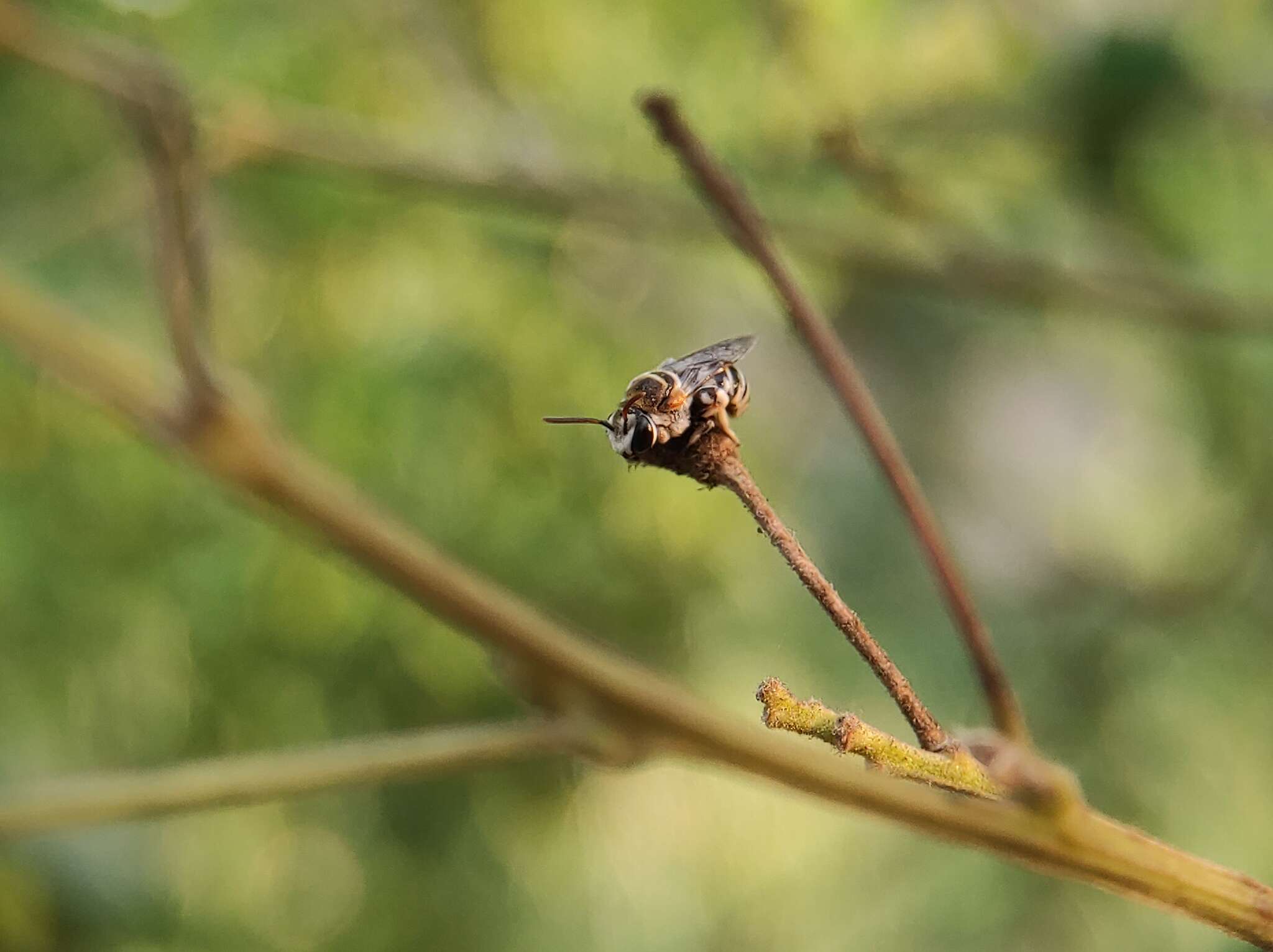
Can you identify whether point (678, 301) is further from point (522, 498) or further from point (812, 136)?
point (812, 136)

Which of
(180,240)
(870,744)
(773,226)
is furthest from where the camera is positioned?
(773,226)

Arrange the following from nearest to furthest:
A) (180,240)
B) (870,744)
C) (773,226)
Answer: (870,744) → (180,240) → (773,226)

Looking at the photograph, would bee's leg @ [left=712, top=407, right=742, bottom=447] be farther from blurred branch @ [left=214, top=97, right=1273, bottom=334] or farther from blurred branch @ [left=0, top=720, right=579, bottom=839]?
blurred branch @ [left=214, top=97, right=1273, bottom=334]

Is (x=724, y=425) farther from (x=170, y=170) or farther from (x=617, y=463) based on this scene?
(x=617, y=463)

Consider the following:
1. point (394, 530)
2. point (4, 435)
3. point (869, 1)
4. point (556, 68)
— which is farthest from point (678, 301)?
point (394, 530)

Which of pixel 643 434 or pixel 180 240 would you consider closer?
pixel 643 434

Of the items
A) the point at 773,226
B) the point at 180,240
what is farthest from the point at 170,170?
the point at 773,226

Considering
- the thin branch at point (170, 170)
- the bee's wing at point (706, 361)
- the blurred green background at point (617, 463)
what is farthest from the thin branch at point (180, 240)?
the blurred green background at point (617, 463)
